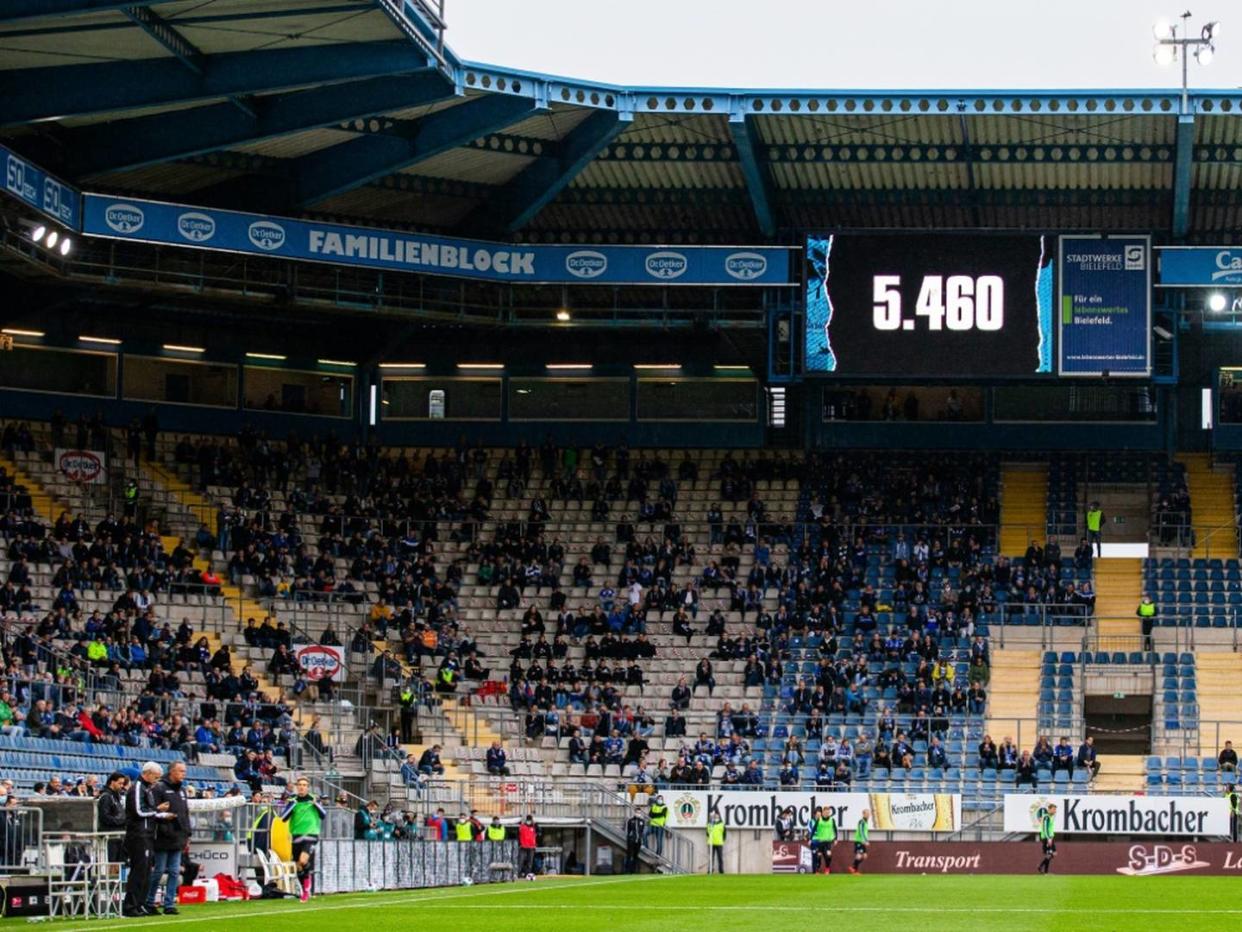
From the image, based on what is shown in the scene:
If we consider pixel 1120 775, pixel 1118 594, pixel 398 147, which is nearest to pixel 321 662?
pixel 398 147

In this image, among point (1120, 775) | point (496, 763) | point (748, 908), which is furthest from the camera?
point (1120, 775)

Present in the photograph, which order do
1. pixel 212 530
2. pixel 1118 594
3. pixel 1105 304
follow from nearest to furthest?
pixel 1105 304 < pixel 212 530 < pixel 1118 594

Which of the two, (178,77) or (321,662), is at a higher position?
(178,77)

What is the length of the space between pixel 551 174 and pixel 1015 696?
16.7 meters

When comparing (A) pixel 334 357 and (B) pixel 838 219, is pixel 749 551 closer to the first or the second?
(B) pixel 838 219

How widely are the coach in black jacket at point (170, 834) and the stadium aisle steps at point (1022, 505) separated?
3609 cm

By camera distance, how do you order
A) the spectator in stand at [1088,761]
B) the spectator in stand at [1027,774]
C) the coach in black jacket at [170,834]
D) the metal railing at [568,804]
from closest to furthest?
the coach in black jacket at [170,834]
the metal railing at [568,804]
the spectator in stand at [1027,774]
the spectator in stand at [1088,761]

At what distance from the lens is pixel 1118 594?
182ft

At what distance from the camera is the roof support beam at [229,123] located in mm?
43844

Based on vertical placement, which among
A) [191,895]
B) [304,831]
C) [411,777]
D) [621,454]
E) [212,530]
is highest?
[621,454]

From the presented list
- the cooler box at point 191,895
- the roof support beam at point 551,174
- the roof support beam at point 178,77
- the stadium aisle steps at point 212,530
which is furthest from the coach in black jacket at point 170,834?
the stadium aisle steps at point 212,530

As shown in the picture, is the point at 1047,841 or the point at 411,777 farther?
the point at 411,777

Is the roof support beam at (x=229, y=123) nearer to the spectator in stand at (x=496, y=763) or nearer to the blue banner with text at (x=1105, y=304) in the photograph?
the spectator in stand at (x=496, y=763)

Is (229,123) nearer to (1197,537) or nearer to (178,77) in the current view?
(178,77)
